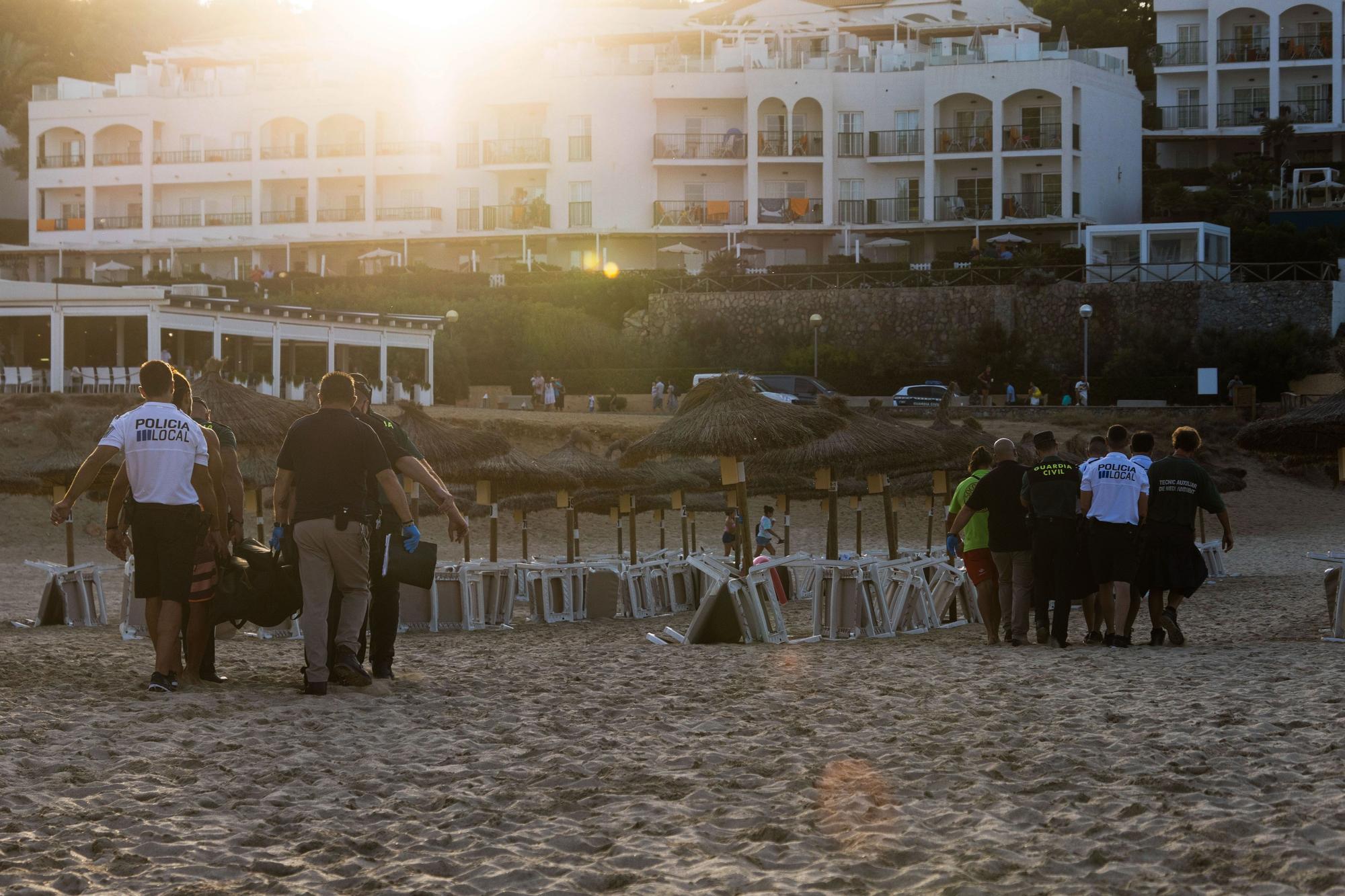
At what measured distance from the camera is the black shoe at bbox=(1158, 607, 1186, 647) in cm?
977

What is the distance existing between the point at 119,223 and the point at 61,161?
382 centimetres

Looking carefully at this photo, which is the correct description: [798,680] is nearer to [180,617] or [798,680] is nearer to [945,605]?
[180,617]

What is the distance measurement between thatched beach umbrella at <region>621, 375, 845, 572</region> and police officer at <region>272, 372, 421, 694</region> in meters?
6.02

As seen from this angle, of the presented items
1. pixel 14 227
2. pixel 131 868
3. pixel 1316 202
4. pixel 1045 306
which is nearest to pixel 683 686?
pixel 131 868

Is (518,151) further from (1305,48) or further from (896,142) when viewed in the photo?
(1305,48)

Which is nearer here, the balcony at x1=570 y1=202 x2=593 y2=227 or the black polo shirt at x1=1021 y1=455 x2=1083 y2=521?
the black polo shirt at x1=1021 y1=455 x2=1083 y2=521

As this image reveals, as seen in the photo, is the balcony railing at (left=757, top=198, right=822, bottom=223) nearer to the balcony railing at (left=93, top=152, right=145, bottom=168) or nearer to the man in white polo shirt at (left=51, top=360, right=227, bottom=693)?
the balcony railing at (left=93, top=152, right=145, bottom=168)

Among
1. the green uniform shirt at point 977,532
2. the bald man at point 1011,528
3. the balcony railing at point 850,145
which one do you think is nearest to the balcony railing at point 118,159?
the balcony railing at point 850,145

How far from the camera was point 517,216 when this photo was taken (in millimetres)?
52906

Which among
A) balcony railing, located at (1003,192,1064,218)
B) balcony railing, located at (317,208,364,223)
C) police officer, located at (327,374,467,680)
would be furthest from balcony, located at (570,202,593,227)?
police officer, located at (327,374,467,680)

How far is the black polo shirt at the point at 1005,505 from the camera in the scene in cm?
994

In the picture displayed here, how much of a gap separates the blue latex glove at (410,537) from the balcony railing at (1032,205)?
144 feet

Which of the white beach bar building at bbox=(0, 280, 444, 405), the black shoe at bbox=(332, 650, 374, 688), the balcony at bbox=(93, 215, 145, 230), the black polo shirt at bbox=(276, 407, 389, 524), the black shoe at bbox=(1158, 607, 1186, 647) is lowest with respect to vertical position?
the black shoe at bbox=(1158, 607, 1186, 647)

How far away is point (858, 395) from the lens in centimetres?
4078
